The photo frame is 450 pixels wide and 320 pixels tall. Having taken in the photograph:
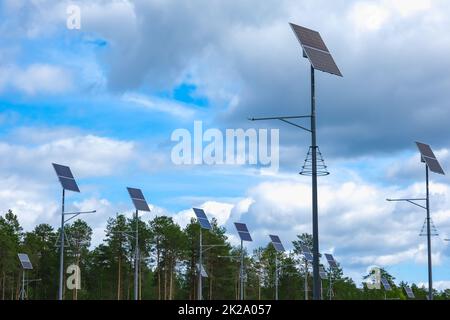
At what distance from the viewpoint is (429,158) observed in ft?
183

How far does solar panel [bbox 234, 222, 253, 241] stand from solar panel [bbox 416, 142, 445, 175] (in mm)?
33421

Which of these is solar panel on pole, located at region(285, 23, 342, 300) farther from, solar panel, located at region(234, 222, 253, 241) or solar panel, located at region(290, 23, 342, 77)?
solar panel, located at region(234, 222, 253, 241)

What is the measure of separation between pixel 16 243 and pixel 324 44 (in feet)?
373

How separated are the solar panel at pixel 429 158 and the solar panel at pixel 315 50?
859 inches

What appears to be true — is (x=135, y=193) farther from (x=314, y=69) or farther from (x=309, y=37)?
(x=314, y=69)

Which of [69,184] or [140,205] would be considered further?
[140,205]

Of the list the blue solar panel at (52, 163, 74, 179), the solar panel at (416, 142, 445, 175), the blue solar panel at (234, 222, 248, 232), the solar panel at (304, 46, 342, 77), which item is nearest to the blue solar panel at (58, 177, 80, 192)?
the blue solar panel at (52, 163, 74, 179)

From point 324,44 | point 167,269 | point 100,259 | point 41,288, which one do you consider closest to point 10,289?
point 41,288

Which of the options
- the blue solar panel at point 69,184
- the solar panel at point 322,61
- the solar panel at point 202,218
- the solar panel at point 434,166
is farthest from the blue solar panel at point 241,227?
the solar panel at point 322,61

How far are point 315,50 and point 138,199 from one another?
38.9 meters

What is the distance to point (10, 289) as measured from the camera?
142875mm

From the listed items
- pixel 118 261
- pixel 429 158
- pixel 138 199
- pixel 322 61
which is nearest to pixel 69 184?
pixel 138 199
